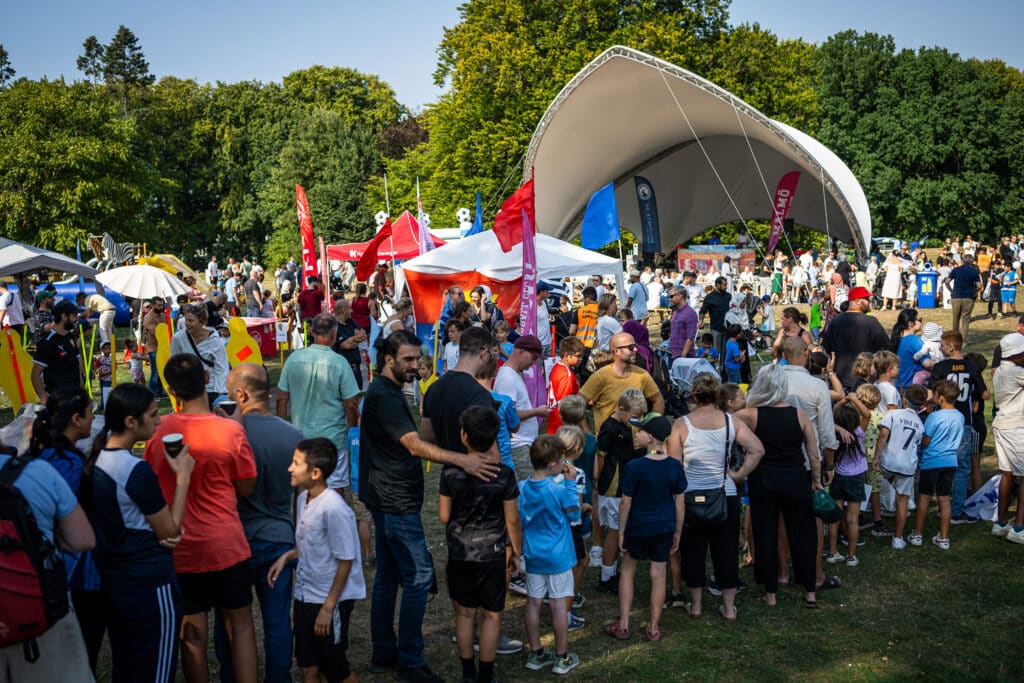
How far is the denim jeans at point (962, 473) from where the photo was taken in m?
7.16

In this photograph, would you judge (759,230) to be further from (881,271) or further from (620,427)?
(620,427)

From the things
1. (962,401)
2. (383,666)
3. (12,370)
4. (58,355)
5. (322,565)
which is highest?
(58,355)

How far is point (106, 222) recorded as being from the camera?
36.7 metres

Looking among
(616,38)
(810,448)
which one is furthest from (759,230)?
(810,448)

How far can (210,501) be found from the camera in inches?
148

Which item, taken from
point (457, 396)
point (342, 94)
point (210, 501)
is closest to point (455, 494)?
point (457, 396)

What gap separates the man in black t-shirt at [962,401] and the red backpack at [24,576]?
675 centimetres

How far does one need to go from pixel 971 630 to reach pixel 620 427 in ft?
8.27

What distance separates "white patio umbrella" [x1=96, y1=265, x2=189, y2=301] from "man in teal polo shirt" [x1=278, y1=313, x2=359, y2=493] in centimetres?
1046

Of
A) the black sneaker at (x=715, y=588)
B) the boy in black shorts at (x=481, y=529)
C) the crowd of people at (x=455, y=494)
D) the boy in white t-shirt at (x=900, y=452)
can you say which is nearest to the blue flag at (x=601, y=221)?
the crowd of people at (x=455, y=494)

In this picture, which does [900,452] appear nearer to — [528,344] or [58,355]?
[528,344]

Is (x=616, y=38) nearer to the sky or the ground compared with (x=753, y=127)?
nearer to the sky

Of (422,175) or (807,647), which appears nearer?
(807,647)

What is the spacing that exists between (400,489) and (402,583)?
0.53m
